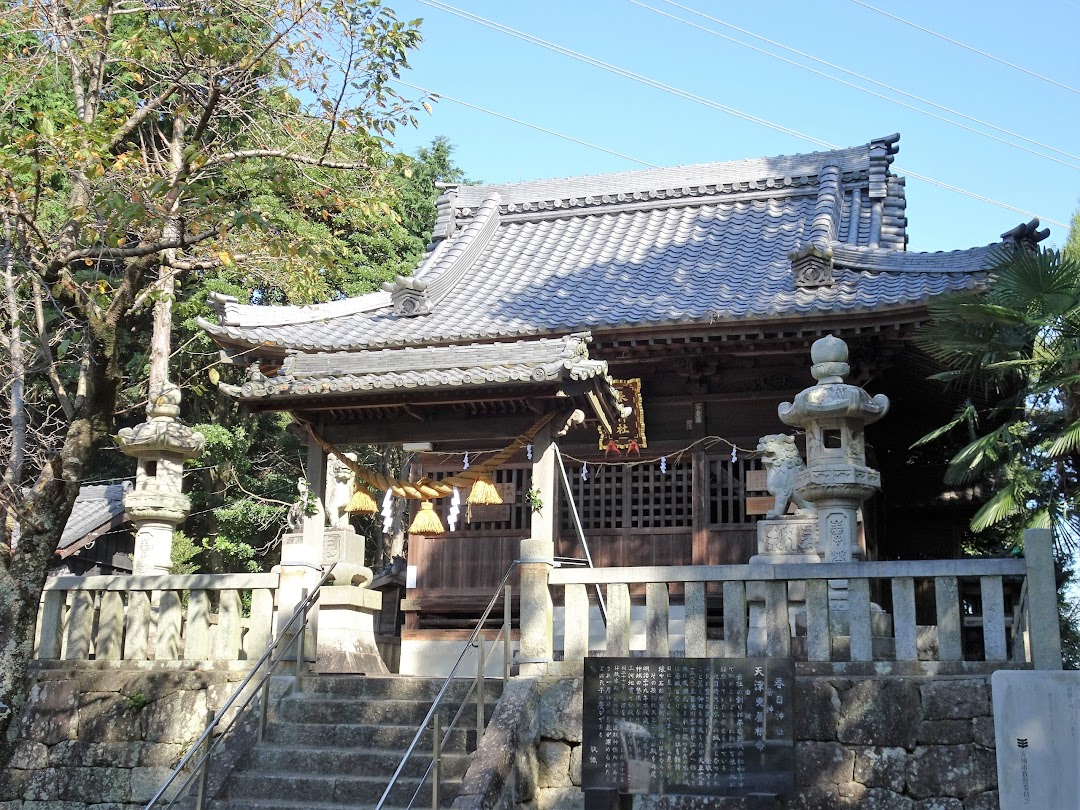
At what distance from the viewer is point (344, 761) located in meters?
9.04

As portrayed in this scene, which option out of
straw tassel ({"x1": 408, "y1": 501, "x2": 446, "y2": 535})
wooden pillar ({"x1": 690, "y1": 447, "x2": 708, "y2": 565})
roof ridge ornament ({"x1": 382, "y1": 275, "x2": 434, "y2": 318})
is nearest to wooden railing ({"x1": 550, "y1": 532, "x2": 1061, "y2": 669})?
straw tassel ({"x1": 408, "y1": 501, "x2": 446, "y2": 535})

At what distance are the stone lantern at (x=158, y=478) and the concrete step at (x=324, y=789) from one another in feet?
9.80

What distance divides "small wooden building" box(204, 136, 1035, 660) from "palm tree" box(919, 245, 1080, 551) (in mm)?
1492

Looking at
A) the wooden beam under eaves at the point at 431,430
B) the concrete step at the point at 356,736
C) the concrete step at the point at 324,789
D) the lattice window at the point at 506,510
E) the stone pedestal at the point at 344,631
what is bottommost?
the concrete step at the point at 324,789

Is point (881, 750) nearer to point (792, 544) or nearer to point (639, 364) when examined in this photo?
point (792, 544)

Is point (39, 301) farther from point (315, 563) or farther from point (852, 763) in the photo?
point (852, 763)

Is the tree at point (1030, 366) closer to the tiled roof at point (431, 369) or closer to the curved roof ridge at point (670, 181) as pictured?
the tiled roof at point (431, 369)

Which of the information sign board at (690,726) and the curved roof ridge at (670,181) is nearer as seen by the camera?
the information sign board at (690,726)

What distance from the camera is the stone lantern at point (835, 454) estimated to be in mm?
9500

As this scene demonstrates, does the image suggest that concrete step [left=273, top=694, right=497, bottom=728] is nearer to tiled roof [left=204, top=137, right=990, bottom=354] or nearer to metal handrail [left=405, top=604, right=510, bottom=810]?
metal handrail [left=405, top=604, right=510, bottom=810]

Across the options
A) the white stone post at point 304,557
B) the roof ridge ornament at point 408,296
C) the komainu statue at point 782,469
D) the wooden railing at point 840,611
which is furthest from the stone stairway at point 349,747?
the roof ridge ornament at point 408,296

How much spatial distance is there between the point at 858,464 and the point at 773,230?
7.66 m

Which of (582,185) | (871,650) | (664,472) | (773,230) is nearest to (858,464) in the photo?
(871,650)

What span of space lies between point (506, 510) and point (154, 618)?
4.98 metres
